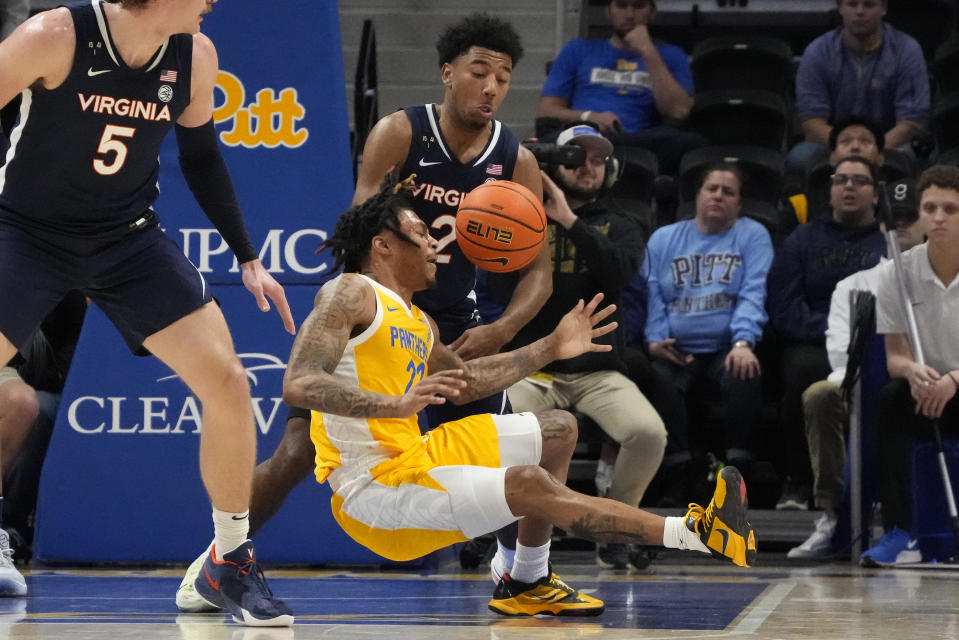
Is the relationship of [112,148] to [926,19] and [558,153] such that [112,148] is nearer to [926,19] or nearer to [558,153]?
[558,153]

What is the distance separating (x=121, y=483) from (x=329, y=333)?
239 centimetres

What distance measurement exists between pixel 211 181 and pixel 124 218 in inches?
14.1

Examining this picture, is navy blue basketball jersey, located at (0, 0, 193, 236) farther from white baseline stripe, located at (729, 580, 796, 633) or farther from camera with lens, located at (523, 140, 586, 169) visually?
camera with lens, located at (523, 140, 586, 169)

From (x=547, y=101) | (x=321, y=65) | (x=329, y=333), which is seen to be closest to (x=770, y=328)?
(x=547, y=101)

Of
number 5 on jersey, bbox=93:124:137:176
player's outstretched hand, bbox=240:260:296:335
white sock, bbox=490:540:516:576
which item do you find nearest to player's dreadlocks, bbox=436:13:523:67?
player's outstretched hand, bbox=240:260:296:335

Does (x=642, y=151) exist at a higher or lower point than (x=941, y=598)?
higher

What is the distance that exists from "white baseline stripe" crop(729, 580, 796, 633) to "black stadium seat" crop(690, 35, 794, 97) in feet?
15.8

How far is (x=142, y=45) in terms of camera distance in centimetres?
407

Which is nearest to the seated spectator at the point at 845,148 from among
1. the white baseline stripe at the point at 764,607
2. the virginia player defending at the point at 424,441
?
the white baseline stripe at the point at 764,607

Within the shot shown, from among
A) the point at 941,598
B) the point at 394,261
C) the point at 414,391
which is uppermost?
the point at 394,261

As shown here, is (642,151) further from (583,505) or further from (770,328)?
(583,505)

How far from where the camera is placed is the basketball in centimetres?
482

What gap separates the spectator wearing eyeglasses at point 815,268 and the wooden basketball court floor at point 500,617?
0.86m

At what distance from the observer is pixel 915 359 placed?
6.45 meters
